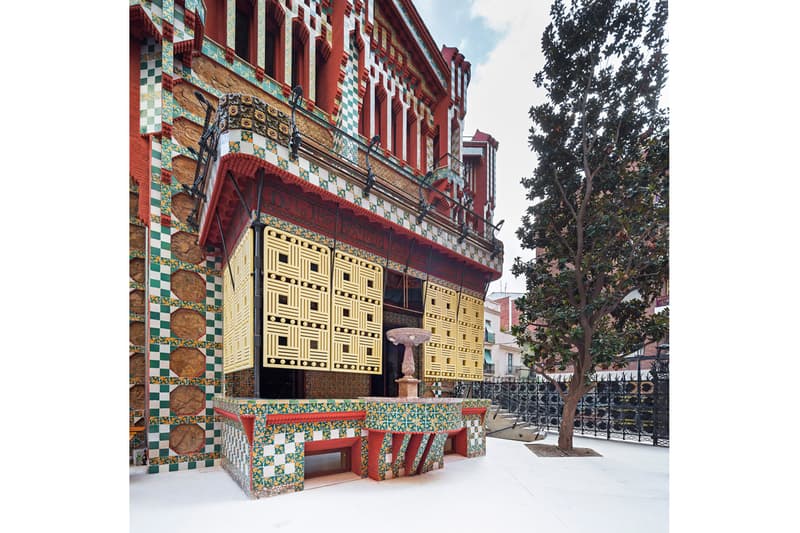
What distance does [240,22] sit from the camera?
6.55 metres

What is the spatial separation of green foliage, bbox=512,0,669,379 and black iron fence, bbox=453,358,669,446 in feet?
5.43

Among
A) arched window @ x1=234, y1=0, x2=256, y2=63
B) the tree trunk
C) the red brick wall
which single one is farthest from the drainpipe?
the red brick wall

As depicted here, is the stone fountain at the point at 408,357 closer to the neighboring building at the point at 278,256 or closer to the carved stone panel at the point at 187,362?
the neighboring building at the point at 278,256

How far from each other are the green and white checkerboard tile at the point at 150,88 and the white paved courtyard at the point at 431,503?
15.2 ft

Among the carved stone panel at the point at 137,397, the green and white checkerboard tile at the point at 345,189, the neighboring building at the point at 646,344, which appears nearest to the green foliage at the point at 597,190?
the neighboring building at the point at 646,344

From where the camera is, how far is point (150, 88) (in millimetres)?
5621

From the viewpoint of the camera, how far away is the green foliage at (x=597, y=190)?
585cm

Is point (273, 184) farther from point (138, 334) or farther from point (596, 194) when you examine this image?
point (596, 194)

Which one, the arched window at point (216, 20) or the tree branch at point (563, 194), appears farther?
the tree branch at point (563, 194)

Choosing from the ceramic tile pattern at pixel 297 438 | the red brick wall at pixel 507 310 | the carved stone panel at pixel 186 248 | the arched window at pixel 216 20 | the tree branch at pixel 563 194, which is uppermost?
the arched window at pixel 216 20

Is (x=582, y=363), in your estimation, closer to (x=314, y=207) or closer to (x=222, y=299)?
(x=314, y=207)

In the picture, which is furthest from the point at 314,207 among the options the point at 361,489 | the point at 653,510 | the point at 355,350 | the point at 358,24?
the point at 653,510

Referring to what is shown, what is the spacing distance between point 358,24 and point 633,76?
479 cm

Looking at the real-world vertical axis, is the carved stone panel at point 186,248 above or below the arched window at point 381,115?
below
